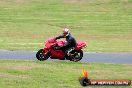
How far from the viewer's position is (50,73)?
17859 mm

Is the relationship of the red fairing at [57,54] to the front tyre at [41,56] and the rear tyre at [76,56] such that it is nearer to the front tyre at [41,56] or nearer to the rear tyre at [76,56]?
the front tyre at [41,56]

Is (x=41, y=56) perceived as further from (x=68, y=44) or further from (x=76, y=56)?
(x=76, y=56)

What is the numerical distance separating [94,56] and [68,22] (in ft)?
60.0

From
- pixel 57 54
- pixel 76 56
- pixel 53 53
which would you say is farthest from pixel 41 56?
pixel 76 56

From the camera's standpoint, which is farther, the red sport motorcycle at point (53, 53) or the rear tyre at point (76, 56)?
the rear tyre at point (76, 56)

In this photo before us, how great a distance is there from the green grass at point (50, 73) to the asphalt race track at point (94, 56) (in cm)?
Answer: 170

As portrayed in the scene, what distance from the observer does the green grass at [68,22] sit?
31.4 m

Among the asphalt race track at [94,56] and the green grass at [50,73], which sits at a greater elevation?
the green grass at [50,73]

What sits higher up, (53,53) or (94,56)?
(53,53)

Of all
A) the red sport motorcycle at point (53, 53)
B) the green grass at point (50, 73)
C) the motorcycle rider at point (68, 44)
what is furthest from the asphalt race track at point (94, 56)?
the green grass at point (50, 73)

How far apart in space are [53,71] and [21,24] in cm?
2322

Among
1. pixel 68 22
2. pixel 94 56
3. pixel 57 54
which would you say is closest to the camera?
pixel 57 54

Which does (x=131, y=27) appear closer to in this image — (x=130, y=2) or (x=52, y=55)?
(x=130, y=2)

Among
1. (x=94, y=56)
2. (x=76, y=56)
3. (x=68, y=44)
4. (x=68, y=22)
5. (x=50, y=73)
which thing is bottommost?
(x=68, y=22)
